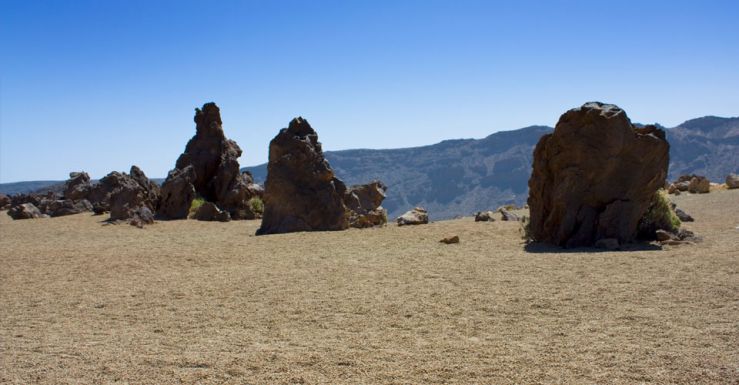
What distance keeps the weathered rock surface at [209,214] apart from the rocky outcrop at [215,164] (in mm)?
2105

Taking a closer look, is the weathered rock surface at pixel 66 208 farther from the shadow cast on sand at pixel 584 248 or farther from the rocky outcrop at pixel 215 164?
the shadow cast on sand at pixel 584 248

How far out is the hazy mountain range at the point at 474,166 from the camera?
89500 mm

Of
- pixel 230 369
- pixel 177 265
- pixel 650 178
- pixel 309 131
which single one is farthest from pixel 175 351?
pixel 309 131

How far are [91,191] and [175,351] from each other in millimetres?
26461

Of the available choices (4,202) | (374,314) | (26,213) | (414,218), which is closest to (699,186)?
(414,218)

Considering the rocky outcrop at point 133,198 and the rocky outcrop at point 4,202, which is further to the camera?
the rocky outcrop at point 4,202

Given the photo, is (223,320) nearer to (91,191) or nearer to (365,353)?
(365,353)

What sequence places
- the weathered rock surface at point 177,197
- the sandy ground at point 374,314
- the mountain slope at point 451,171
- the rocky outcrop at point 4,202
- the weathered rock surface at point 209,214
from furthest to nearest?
the mountain slope at point 451,171 → the rocky outcrop at point 4,202 → the weathered rock surface at point 177,197 → the weathered rock surface at point 209,214 → the sandy ground at point 374,314

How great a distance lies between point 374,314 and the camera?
8.12 meters

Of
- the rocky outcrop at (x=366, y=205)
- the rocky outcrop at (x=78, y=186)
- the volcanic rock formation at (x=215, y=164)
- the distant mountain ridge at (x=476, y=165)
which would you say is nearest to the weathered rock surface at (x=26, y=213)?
the rocky outcrop at (x=78, y=186)

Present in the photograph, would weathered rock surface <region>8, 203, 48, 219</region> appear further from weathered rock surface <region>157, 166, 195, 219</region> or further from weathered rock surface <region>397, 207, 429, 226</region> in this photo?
weathered rock surface <region>397, 207, 429, 226</region>

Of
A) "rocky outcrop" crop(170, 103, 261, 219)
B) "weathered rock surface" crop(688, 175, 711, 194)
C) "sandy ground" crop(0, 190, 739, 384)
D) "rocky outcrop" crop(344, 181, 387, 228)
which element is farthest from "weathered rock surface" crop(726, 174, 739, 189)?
"rocky outcrop" crop(170, 103, 261, 219)

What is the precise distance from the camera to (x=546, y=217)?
1488 centimetres

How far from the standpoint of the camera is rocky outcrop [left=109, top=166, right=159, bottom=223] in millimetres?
22333
